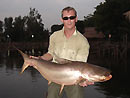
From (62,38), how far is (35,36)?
6606 cm

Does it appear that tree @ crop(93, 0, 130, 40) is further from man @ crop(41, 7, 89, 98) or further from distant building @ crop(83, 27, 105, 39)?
man @ crop(41, 7, 89, 98)

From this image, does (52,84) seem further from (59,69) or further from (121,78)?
(121,78)

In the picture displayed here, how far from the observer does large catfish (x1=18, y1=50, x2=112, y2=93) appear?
12.4ft

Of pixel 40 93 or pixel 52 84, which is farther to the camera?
pixel 40 93

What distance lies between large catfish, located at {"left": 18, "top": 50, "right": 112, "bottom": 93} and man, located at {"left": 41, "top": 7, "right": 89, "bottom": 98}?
450mm

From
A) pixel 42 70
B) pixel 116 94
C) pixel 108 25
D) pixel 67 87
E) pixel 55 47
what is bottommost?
pixel 116 94

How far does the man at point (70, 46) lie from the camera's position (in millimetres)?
4453

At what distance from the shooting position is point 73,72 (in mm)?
3898

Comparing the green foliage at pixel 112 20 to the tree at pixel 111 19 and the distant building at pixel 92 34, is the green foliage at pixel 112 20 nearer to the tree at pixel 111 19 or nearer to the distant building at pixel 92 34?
the tree at pixel 111 19

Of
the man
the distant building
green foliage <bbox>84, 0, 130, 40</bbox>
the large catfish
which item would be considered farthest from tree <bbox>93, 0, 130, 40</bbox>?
the large catfish

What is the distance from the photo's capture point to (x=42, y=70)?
13.8 feet

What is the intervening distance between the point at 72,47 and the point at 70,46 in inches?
1.9

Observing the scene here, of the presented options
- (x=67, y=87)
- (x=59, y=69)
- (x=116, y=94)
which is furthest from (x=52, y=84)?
(x=116, y=94)


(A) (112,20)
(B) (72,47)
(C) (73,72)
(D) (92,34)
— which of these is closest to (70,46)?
(B) (72,47)
